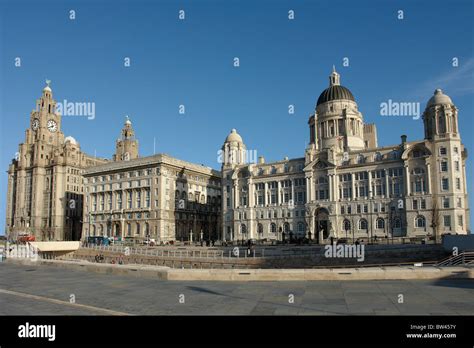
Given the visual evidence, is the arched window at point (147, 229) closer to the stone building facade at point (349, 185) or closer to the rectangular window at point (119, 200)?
the rectangular window at point (119, 200)

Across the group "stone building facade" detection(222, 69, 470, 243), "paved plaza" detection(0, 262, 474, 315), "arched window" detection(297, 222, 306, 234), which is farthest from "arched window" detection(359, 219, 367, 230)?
"paved plaza" detection(0, 262, 474, 315)

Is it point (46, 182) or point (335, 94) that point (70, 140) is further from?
point (335, 94)

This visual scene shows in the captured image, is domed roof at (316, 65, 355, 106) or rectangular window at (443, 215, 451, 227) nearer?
rectangular window at (443, 215, 451, 227)

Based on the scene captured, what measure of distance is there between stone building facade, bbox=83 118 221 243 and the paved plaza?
75.5 meters

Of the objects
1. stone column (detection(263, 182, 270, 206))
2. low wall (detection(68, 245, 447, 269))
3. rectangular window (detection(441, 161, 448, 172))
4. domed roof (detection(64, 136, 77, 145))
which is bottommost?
low wall (detection(68, 245, 447, 269))

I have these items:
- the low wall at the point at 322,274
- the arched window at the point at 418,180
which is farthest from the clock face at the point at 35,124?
the low wall at the point at 322,274

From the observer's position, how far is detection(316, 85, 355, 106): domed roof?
105 meters

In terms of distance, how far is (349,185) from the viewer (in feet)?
282

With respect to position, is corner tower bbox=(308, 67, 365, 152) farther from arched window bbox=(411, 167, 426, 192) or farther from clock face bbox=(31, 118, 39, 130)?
clock face bbox=(31, 118, 39, 130)

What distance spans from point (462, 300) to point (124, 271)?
1880 centimetres

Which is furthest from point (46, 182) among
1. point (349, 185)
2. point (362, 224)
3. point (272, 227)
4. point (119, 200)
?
point (362, 224)

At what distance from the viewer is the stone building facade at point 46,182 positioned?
5153 inches

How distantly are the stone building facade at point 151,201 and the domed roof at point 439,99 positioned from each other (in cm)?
5633
